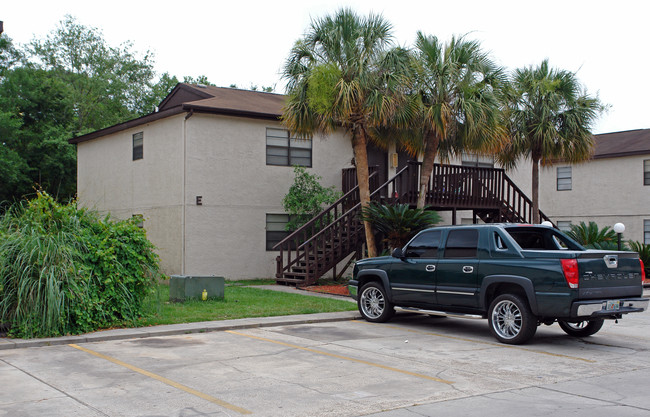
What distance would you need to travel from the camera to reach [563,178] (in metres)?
34.2

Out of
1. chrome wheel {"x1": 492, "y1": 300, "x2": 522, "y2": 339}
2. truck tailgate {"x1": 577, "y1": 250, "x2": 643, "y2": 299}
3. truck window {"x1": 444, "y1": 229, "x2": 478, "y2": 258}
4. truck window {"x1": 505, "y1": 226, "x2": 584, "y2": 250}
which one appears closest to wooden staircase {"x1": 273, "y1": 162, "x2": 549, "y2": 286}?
truck window {"x1": 444, "y1": 229, "x2": 478, "y2": 258}

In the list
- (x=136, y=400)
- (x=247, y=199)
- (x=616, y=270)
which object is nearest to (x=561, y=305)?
(x=616, y=270)

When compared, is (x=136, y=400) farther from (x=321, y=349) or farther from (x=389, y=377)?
(x=321, y=349)

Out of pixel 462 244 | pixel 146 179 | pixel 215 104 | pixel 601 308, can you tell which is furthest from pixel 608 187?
pixel 601 308

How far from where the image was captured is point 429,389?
7.23 m

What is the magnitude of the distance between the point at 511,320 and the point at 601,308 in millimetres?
1335

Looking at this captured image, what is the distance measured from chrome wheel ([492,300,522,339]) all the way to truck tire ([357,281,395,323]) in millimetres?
2392

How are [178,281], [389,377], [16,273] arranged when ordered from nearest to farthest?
1. [389,377]
2. [16,273]
3. [178,281]

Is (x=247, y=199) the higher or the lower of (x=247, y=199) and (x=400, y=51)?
the lower

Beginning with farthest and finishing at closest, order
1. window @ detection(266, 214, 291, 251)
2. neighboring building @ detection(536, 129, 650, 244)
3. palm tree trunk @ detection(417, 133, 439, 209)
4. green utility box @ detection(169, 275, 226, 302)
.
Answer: neighboring building @ detection(536, 129, 650, 244) → window @ detection(266, 214, 291, 251) → palm tree trunk @ detection(417, 133, 439, 209) → green utility box @ detection(169, 275, 226, 302)

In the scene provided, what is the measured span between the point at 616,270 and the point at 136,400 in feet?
23.4

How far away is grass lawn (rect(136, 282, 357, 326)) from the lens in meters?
12.3

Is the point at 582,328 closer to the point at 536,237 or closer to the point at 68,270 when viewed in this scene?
the point at 536,237

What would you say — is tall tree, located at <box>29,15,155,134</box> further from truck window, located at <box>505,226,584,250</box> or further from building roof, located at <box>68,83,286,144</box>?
truck window, located at <box>505,226,584,250</box>
